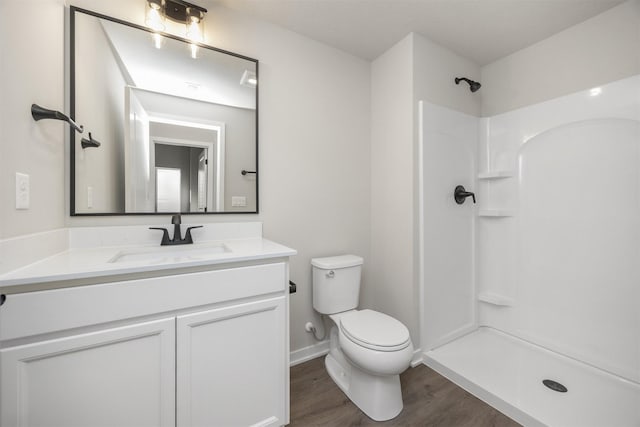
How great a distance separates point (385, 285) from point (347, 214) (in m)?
0.62

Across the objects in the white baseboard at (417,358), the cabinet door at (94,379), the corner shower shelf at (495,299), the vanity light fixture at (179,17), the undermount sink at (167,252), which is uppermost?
the vanity light fixture at (179,17)

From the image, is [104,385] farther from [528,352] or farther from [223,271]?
[528,352]

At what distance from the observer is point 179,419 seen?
943 mm

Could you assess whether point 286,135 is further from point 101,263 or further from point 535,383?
point 535,383

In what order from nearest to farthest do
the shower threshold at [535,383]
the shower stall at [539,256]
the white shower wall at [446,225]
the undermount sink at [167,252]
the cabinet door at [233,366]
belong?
the cabinet door at [233,366], the undermount sink at [167,252], the shower threshold at [535,383], the shower stall at [539,256], the white shower wall at [446,225]

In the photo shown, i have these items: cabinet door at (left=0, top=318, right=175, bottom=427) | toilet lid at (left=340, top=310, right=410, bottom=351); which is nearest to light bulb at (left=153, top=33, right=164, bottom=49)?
cabinet door at (left=0, top=318, right=175, bottom=427)

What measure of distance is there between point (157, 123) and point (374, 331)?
163 centimetres

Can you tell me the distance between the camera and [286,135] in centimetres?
172

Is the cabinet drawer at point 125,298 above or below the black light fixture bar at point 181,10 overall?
below

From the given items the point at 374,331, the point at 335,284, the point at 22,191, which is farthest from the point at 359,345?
the point at 22,191

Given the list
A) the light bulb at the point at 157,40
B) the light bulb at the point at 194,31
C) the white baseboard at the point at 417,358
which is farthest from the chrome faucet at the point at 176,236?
the white baseboard at the point at 417,358

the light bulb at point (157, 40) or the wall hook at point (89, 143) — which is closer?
the wall hook at point (89, 143)

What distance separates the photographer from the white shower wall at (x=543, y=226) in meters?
1.52

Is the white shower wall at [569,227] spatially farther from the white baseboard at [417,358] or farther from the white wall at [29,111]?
the white wall at [29,111]
